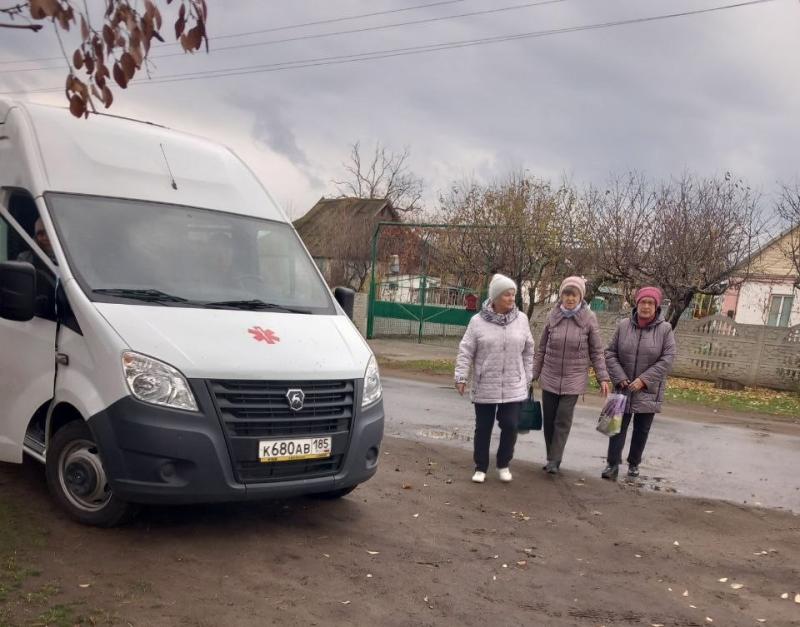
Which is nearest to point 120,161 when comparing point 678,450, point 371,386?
point 371,386

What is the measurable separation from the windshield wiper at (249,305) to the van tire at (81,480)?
1073 mm

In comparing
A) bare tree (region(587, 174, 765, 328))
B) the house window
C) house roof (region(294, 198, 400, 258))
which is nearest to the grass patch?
bare tree (region(587, 174, 765, 328))

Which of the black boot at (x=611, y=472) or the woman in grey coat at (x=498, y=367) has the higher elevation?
the woman in grey coat at (x=498, y=367)

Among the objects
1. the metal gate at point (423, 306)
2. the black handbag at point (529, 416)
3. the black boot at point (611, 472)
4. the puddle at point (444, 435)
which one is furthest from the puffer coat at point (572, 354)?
the metal gate at point (423, 306)

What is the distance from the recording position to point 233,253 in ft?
18.3

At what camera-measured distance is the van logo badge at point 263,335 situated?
15.7 feet

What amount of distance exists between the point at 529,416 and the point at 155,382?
3.86 meters

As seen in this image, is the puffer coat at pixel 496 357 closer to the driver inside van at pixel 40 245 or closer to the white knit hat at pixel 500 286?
the white knit hat at pixel 500 286

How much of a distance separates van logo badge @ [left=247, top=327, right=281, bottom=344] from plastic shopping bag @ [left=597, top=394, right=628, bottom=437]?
11.6ft

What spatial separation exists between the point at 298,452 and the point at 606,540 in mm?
2318

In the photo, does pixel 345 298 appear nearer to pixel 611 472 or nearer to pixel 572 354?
pixel 572 354

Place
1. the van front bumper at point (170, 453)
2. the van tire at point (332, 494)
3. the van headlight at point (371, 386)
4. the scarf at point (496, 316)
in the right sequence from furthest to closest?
1. the scarf at point (496, 316)
2. the van tire at point (332, 494)
3. the van headlight at point (371, 386)
4. the van front bumper at point (170, 453)

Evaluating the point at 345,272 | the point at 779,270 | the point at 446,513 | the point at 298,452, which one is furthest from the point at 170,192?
the point at 779,270

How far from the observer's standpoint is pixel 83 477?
467 centimetres
